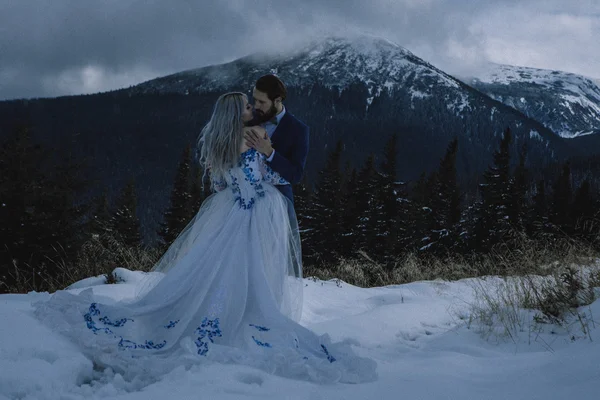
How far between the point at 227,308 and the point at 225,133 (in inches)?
59.0

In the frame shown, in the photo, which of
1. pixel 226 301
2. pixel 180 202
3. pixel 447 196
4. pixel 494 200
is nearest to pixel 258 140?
pixel 226 301

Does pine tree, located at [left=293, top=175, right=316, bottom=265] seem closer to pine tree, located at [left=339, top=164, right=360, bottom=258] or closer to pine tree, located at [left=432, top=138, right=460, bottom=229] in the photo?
pine tree, located at [left=339, top=164, right=360, bottom=258]

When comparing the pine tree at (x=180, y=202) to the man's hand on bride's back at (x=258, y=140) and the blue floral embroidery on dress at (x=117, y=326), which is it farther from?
the man's hand on bride's back at (x=258, y=140)

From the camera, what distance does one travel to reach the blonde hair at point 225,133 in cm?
385

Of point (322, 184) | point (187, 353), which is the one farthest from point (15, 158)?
point (322, 184)

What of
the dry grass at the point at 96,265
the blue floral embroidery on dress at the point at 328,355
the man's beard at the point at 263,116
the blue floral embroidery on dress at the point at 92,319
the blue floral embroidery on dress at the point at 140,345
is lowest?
the dry grass at the point at 96,265

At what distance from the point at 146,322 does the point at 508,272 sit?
5344mm

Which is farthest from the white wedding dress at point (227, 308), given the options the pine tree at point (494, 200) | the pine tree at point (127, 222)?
the pine tree at point (494, 200)

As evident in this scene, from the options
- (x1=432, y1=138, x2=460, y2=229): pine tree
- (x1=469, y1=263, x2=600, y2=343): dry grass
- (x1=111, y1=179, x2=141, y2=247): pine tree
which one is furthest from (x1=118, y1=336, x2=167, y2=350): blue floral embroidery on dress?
(x1=432, y1=138, x2=460, y2=229): pine tree

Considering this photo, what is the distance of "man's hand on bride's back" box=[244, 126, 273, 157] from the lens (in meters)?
3.82

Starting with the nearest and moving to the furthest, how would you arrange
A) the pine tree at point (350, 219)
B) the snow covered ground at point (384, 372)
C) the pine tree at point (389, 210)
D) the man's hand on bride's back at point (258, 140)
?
the snow covered ground at point (384, 372), the man's hand on bride's back at point (258, 140), the pine tree at point (389, 210), the pine tree at point (350, 219)

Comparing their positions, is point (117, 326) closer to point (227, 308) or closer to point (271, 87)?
point (227, 308)

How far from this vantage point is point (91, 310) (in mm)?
3568

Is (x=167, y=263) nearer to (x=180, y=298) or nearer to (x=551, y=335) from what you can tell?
(x=180, y=298)
